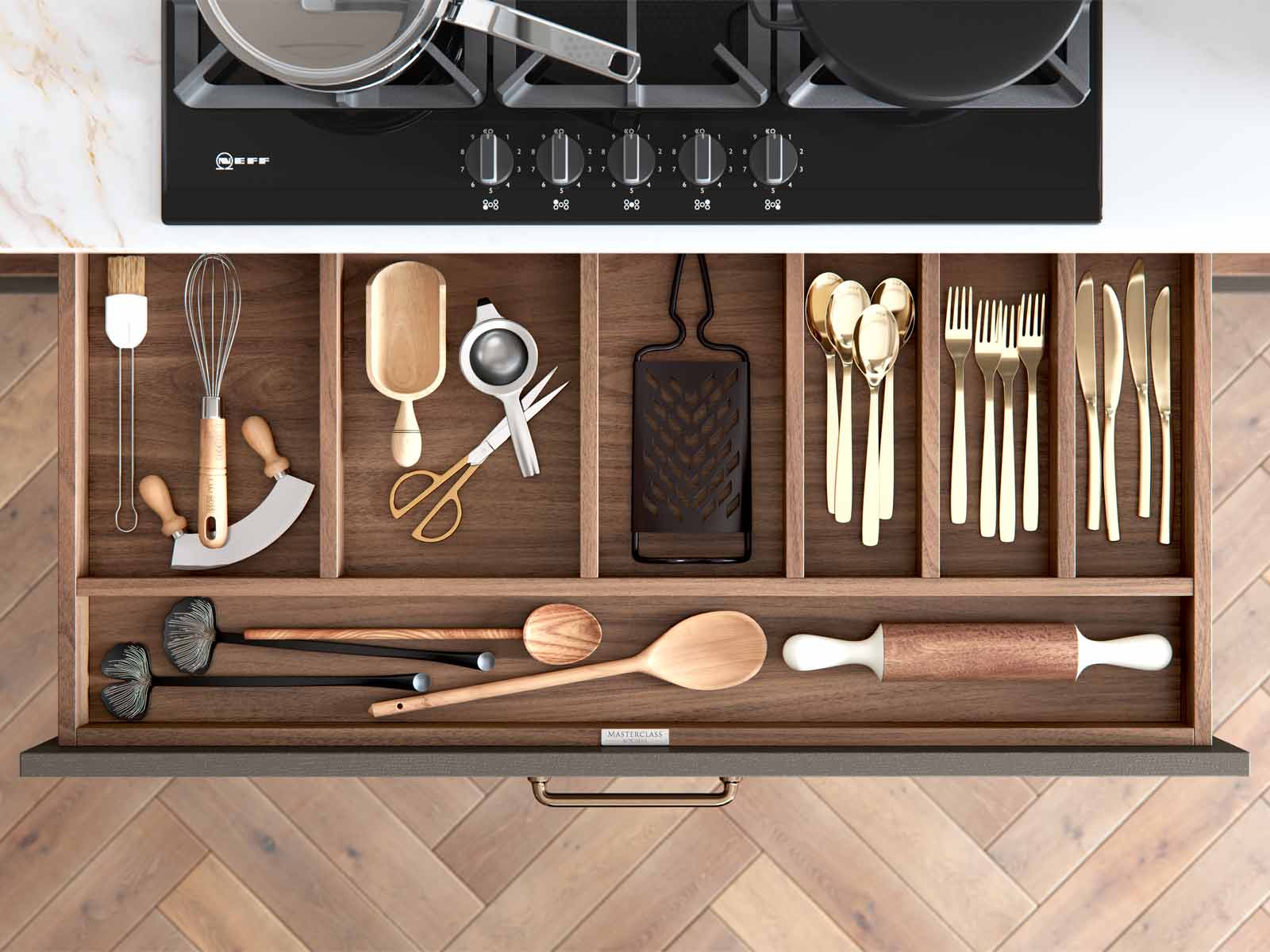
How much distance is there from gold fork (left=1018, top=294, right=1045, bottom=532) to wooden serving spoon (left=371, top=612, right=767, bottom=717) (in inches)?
14.5

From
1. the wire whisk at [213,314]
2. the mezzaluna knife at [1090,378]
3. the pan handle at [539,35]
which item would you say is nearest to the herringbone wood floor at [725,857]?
the mezzaluna knife at [1090,378]

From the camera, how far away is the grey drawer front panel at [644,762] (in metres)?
0.98

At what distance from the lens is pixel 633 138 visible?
0.60 metres

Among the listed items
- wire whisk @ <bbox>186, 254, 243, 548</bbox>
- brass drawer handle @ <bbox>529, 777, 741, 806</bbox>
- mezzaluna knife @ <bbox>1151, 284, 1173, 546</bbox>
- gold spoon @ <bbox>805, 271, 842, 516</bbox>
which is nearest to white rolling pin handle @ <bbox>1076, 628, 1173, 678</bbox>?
mezzaluna knife @ <bbox>1151, 284, 1173, 546</bbox>

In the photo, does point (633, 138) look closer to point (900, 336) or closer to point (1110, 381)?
point (900, 336)

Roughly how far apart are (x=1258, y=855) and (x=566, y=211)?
1.65 meters

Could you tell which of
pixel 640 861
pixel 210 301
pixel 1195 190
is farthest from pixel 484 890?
pixel 1195 190

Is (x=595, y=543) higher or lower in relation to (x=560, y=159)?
lower

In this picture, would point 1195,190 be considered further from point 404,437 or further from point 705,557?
point 404,437

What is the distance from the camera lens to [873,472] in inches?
41.6

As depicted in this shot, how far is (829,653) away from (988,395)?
0.37 metres

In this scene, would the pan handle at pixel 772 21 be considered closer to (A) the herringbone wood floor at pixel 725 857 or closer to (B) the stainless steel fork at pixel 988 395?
(B) the stainless steel fork at pixel 988 395

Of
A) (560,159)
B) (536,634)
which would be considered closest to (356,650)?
(536,634)

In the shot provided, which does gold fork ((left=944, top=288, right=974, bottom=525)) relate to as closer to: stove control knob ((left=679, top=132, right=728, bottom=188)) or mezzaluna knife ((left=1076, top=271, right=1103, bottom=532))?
mezzaluna knife ((left=1076, top=271, right=1103, bottom=532))
